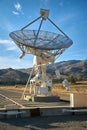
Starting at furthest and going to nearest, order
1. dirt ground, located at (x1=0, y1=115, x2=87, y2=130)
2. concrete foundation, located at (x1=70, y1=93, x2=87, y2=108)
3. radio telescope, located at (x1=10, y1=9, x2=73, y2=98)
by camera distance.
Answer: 1. radio telescope, located at (x1=10, y1=9, x2=73, y2=98)
2. concrete foundation, located at (x1=70, y1=93, x2=87, y2=108)
3. dirt ground, located at (x1=0, y1=115, x2=87, y2=130)

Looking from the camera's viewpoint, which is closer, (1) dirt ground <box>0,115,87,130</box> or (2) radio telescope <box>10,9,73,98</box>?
(1) dirt ground <box>0,115,87,130</box>

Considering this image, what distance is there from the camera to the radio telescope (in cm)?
3819

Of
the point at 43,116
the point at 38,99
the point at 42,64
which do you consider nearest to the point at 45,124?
the point at 43,116

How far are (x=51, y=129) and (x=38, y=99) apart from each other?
Answer: 69.8 ft

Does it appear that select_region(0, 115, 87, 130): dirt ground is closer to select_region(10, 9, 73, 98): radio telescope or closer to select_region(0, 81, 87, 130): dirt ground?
select_region(0, 81, 87, 130): dirt ground

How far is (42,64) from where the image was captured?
39.7m

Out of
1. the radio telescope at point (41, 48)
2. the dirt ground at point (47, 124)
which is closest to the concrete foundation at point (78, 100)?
the dirt ground at point (47, 124)

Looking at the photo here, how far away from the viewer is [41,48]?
37781mm

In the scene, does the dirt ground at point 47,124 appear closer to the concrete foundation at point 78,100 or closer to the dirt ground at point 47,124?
the dirt ground at point 47,124

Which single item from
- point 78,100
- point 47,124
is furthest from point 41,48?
point 47,124

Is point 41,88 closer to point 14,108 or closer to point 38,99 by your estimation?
point 38,99

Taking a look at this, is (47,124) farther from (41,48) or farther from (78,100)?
(41,48)

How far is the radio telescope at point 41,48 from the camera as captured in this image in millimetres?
38188

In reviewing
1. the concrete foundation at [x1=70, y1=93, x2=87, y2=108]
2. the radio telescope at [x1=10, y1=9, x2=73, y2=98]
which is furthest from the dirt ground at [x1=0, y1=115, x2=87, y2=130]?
the radio telescope at [x1=10, y1=9, x2=73, y2=98]
